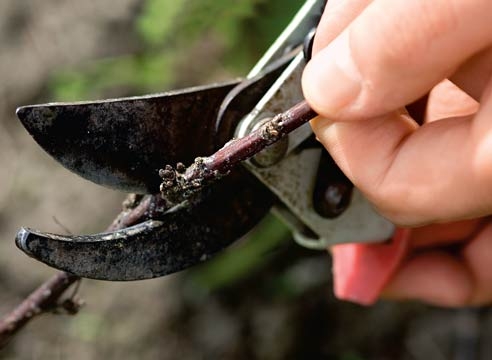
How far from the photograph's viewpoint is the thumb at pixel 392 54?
92 cm

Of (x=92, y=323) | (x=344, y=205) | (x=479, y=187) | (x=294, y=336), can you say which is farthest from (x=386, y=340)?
(x=479, y=187)

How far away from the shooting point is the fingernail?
0.98 meters

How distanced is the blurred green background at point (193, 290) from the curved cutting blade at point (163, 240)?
89 centimetres

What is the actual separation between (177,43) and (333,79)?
146 cm

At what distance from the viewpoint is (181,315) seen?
2402 millimetres

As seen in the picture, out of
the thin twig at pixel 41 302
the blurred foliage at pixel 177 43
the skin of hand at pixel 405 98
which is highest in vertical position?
the skin of hand at pixel 405 98

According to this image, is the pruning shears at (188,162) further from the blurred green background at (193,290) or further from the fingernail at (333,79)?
the blurred green background at (193,290)

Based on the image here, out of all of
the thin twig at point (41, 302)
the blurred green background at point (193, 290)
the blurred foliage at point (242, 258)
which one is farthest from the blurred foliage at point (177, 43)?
the thin twig at point (41, 302)

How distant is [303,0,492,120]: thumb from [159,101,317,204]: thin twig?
0.05 m

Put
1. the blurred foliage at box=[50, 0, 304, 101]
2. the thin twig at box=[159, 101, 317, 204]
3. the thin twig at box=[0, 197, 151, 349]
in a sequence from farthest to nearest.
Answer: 1. the blurred foliage at box=[50, 0, 304, 101]
2. the thin twig at box=[0, 197, 151, 349]
3. the thin twig at box=[159, 101, 317, 204]

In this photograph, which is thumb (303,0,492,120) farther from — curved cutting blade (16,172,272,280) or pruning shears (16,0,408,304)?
curved cutting blade (16,172,272,280)

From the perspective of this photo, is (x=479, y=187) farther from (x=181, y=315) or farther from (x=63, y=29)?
(x=63, y=29)

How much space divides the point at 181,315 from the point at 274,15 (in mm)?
883

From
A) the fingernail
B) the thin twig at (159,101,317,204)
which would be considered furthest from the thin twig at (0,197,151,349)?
the fingernail
